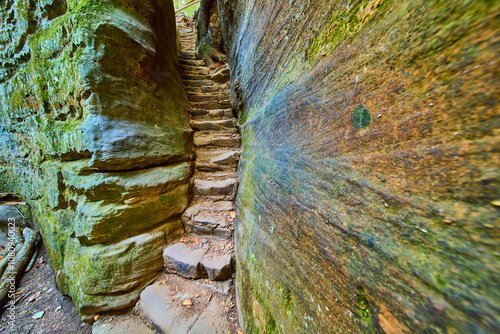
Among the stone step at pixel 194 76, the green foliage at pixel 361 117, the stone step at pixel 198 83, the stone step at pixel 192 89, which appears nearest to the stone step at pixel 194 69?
the stone step at pixel 194 76

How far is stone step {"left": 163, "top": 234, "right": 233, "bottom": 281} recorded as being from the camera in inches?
84.4

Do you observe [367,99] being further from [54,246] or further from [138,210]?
[54,246]

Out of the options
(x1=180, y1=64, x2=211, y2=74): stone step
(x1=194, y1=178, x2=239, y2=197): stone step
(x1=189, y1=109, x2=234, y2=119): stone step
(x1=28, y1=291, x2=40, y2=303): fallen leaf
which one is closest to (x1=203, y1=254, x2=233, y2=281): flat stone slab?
(x1=194, y1=178, x2=239, y2=197): stone step

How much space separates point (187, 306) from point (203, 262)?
0.48 meters

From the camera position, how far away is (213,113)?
430 centimetres

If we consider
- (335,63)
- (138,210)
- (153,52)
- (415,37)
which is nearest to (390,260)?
(415,37)

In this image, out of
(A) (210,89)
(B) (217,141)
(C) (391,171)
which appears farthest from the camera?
(A) (210,89)

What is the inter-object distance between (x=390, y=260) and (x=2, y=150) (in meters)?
7.74

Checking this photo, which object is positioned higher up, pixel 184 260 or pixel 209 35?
pixel 209 35

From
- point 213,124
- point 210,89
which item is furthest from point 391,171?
point 210,89

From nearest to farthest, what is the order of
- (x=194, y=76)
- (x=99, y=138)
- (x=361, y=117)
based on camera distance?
1. (x=361, y=117)
2. (x=99, y=138)
3. (x=194, y=76)

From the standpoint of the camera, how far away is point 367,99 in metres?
0.66

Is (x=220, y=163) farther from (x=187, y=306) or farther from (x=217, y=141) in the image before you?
(x=187, y=306)

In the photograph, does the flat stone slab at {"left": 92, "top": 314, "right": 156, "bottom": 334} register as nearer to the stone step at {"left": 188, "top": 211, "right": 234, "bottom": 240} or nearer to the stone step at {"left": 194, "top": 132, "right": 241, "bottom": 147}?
the stone step at {"left": 188, "top": 211, "right": 234, "bottom": 240}
